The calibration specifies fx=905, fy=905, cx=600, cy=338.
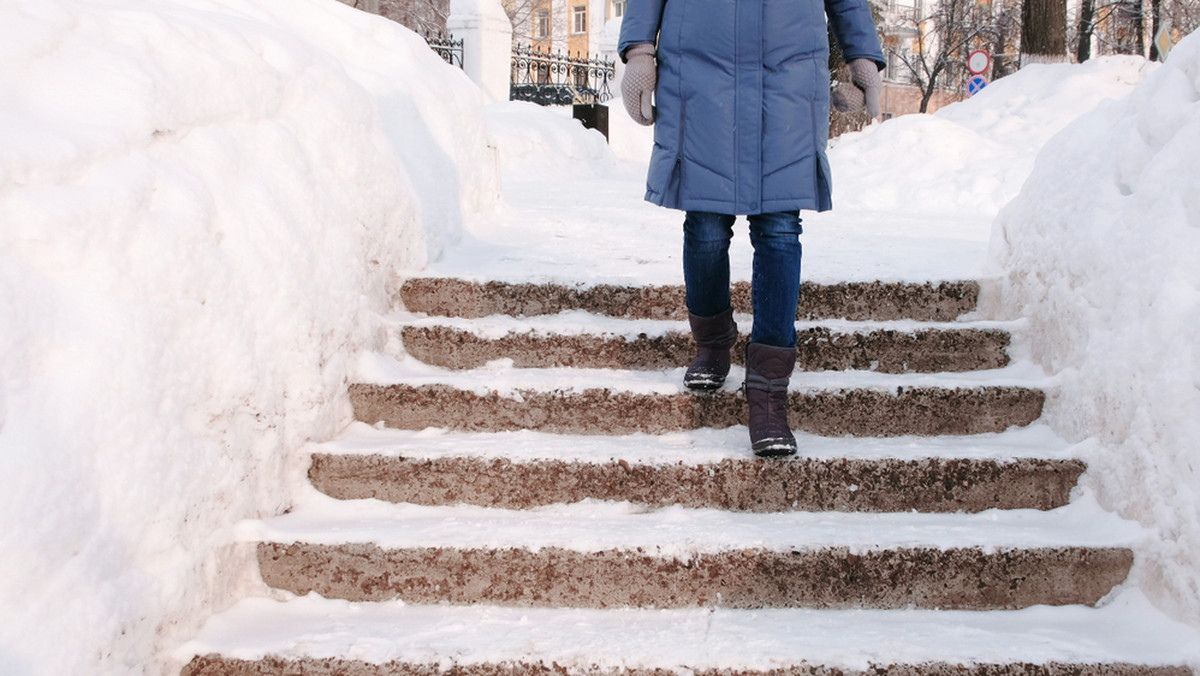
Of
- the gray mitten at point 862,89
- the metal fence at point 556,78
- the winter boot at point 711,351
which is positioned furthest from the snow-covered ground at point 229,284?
the metal fence at point 556,78

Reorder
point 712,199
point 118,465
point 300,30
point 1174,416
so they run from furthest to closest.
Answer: point 300,30 < point 712,199 < point 1174,416 < point 118,465

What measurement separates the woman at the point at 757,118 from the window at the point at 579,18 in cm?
4716

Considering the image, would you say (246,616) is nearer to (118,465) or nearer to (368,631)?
(368,631)

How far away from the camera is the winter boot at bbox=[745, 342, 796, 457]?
102 inches

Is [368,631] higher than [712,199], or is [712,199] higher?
[712,199]

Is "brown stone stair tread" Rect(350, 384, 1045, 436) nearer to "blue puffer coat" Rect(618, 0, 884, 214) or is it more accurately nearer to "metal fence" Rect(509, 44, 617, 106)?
"blue puffer coat" Rect(618, 0, 884, 214)

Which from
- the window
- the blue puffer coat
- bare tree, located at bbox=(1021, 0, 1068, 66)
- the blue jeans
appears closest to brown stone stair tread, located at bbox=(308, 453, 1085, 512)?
the blue jeans

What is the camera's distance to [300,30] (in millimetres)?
4027

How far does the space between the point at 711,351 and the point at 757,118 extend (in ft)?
2.43

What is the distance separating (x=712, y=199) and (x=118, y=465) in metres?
1.66


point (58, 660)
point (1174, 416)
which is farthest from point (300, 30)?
point (1174, 416)

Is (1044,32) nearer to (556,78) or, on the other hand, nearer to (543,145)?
(543,145)

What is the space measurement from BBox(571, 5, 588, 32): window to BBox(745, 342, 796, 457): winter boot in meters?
47.5

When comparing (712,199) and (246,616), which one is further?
(712,199)
